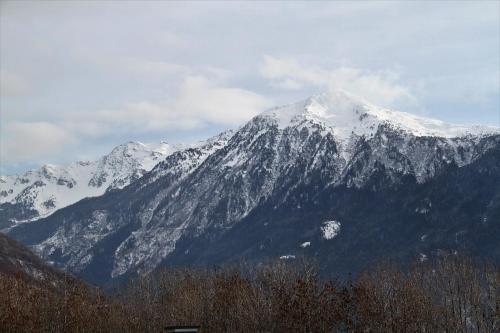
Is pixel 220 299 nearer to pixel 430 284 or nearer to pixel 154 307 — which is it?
pixel 154 307

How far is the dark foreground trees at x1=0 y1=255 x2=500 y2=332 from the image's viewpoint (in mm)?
133000

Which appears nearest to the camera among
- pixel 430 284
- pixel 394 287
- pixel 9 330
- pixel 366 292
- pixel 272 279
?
pixel 9 330

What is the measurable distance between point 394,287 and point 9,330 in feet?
246

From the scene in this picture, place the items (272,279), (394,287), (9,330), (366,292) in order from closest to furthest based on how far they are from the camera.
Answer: (9,330) → (366,292) → (394,287) → (272,279)

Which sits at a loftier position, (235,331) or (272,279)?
(272,279)

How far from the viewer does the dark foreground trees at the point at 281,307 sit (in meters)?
133

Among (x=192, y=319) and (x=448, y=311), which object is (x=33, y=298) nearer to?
(x=192, y=319)

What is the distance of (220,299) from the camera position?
156 metres

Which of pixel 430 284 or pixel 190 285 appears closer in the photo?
pixel 430 284

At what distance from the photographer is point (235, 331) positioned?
488ft

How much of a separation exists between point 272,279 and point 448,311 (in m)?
43.5

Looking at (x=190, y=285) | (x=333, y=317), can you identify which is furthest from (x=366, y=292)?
(x=190, y=285)

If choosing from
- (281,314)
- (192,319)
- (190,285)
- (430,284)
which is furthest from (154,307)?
(430,284)

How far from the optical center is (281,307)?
431ft
